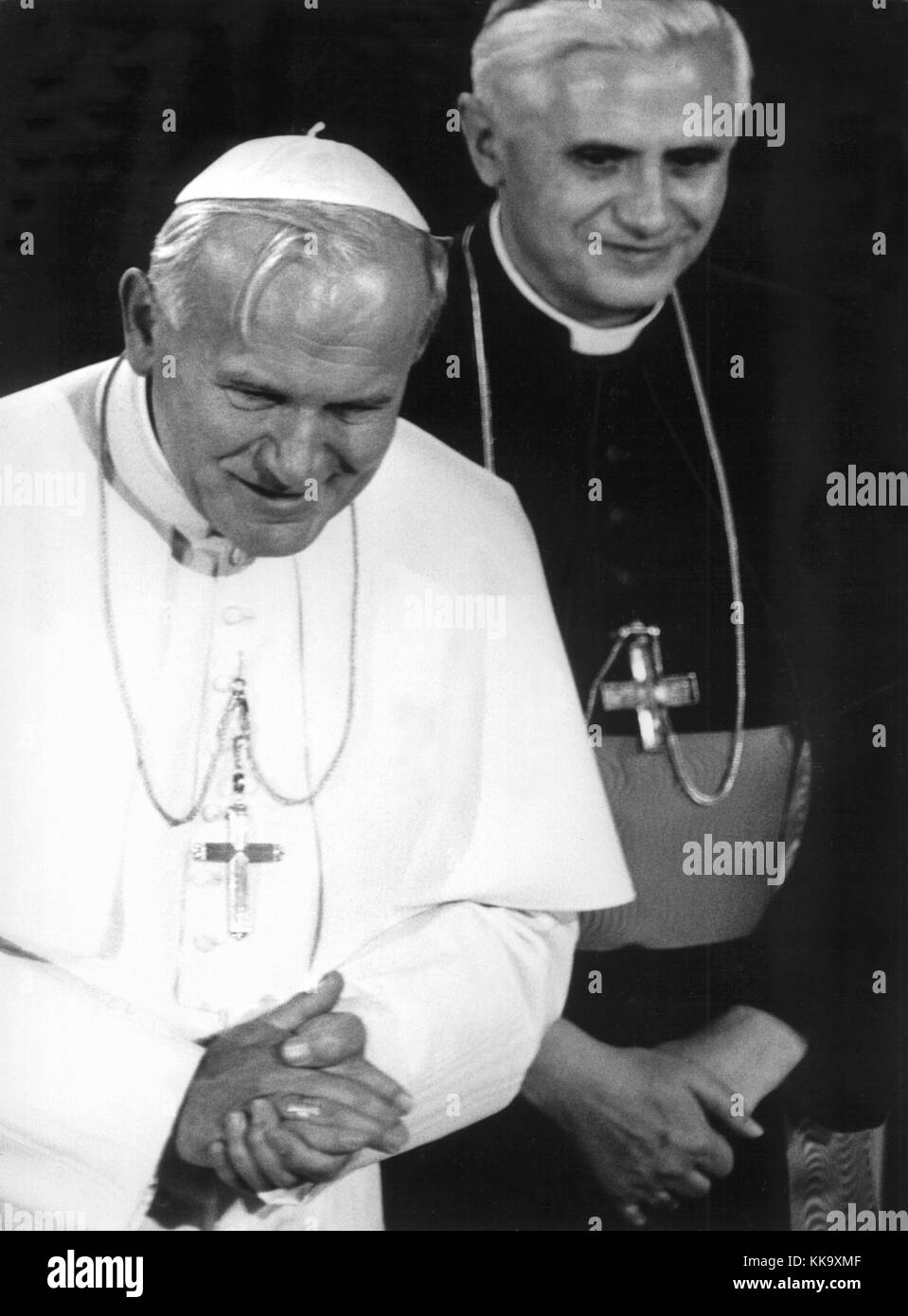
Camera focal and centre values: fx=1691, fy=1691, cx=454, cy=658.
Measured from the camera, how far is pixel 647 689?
3.06m

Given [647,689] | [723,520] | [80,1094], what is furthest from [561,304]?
[80,1094]

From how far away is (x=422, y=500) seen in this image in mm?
3051

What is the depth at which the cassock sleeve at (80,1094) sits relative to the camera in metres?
2.86

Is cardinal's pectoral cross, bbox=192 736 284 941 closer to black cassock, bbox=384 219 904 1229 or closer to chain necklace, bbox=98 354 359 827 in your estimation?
chain necklace, bbox=98 354 359 827

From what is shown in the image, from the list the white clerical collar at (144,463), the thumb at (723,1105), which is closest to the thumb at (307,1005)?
the thumb at (723,1105)

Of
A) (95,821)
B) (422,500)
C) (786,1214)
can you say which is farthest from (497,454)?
(786,1214)

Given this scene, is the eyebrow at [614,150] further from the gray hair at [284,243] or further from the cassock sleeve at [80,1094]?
the cassock sleeve at [80,1094]

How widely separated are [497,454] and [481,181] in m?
0.49

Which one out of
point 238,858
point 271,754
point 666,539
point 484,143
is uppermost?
point 484,143

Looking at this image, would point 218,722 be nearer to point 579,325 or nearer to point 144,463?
point 144,463

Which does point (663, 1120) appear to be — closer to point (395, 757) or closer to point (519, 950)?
point (519, 950)

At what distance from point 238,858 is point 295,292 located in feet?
3.17

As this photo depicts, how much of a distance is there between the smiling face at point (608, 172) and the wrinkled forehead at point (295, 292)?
0.32 meters

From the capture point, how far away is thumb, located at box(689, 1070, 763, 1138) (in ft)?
10.1
